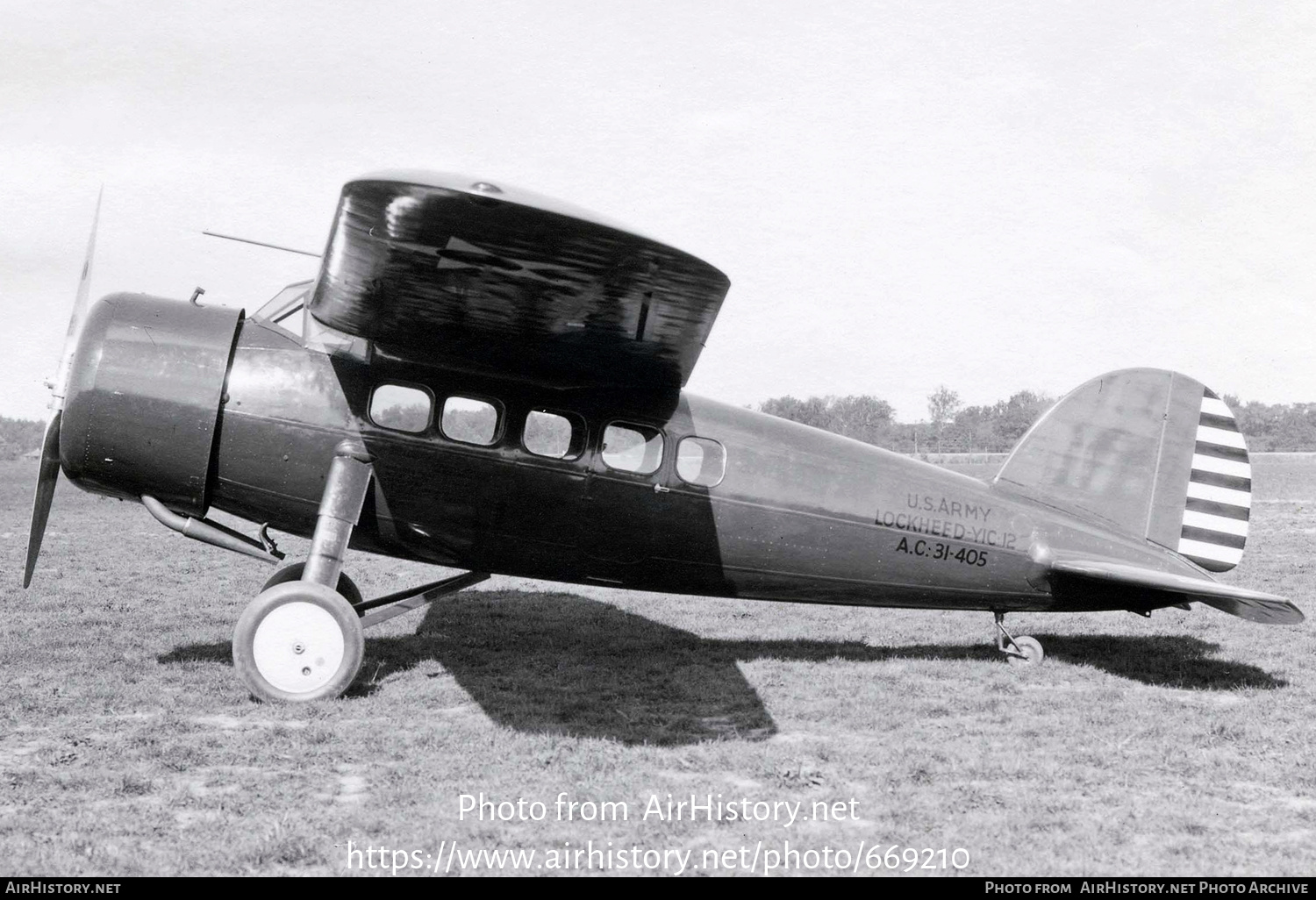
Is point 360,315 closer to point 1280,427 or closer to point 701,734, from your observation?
point 701,734

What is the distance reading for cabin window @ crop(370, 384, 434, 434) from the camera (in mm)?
6629

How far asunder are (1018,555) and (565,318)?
4.27m

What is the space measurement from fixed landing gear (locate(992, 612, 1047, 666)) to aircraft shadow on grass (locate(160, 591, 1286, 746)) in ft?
0.59

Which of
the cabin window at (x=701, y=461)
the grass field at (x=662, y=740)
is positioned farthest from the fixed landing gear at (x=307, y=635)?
the cabin window at (x=701, y=461)

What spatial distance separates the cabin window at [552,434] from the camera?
6793 mm

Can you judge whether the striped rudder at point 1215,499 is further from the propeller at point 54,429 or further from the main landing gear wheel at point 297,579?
the propeller at point 54,429

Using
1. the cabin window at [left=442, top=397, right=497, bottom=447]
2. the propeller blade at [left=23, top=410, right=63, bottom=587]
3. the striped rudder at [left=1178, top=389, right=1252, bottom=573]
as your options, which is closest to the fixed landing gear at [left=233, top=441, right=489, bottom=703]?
the cabin window at [left=442, top=397, right=497, bottom=447]

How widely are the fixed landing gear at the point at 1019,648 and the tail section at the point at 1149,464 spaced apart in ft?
3.79

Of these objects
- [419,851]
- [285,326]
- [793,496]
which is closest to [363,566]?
[285,326]

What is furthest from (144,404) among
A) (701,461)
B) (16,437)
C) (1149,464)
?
(16,437)

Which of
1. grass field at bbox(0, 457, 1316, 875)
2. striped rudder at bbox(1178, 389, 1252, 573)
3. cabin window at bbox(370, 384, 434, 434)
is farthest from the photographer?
striped rudder at bbox(1178, 389, 1252, 573)

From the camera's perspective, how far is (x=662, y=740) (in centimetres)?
561

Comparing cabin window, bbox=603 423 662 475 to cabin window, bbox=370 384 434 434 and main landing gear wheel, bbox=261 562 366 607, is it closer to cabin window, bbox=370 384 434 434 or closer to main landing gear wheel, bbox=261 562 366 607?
cabin window, bbox=370 384 434 434

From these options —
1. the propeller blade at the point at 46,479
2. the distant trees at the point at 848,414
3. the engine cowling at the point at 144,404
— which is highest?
the distant trees at the point at 848,414
